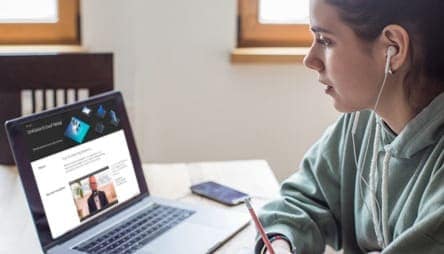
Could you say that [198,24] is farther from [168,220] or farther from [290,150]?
[168,220]

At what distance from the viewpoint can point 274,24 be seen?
2.56 m

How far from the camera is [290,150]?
2.63 metres

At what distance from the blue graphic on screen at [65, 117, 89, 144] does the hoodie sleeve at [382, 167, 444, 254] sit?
61cm

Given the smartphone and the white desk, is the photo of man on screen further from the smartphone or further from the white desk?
the smartphone

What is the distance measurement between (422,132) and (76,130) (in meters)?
0.63

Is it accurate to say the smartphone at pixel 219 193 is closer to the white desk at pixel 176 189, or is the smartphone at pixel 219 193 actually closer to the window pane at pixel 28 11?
the white desk at pixel 176 189

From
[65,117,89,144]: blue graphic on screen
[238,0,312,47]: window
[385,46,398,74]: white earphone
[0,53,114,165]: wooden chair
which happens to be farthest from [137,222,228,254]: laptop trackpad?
[238,0,312,47]: window

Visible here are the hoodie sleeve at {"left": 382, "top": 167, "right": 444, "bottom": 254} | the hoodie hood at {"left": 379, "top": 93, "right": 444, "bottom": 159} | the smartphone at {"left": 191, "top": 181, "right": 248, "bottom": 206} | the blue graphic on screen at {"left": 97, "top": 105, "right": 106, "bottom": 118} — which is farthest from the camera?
the smartphone at {"left": 191, "top": 181, "right": 248, "bottom": 206}

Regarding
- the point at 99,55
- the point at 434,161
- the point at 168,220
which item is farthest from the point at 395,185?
the point at 99,55

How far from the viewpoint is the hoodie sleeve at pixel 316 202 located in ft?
4.20

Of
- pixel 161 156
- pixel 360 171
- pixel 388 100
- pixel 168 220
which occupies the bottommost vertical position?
pixel 161 156

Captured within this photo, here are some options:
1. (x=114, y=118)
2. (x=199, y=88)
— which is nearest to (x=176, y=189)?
(x=114, y=118)

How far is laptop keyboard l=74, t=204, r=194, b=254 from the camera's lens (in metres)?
1.20

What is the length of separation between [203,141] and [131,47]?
0.45 metres
